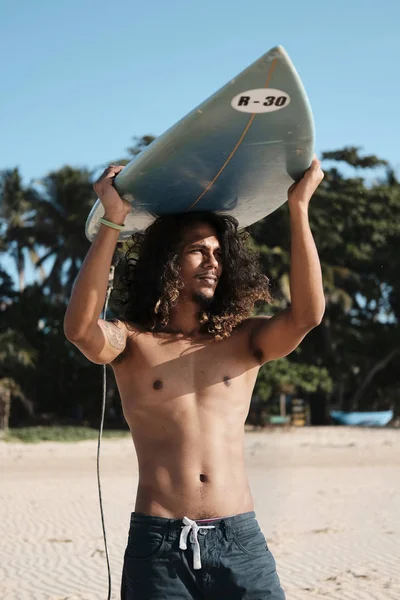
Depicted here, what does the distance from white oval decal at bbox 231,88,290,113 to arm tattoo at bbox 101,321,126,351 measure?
84 cm

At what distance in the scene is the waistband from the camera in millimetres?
2492

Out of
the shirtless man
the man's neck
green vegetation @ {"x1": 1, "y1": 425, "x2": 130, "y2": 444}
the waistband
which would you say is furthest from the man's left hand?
green vegetation @ {"x1": 1, "y1": 425, "x2": 130, "y2": 444}

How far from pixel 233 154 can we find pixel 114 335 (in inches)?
29.8

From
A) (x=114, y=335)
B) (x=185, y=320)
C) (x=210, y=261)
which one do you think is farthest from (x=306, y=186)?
(x=114, y=335)

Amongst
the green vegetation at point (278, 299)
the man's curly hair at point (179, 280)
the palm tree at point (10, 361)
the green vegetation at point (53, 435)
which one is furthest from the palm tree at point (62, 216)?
the man's curly hair at point (179, 280)

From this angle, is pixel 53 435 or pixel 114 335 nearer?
pixel 114 335

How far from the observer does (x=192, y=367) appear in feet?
8.99

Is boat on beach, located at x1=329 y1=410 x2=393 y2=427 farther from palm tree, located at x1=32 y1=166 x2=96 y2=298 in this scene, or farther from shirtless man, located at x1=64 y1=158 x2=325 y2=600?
shirtless man, located at x1=64 y1=158 x2=325 y2=600

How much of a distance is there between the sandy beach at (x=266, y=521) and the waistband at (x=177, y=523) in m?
3.97

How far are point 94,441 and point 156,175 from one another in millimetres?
18910

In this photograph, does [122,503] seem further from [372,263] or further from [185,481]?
[372,263]

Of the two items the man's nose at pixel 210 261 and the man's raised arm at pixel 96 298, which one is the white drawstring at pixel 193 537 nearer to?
the man's raised arm at pixel 96 298

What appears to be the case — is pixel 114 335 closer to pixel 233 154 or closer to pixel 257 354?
pixel 257 354

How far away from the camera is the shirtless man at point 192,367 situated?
2.47 meters
